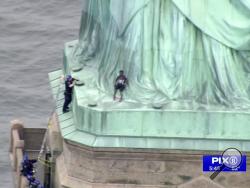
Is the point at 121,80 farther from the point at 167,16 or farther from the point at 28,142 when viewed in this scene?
the point at 28,142

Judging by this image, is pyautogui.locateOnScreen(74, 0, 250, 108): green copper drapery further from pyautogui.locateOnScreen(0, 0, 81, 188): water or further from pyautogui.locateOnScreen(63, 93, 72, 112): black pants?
pyautogui.locateOnScreen(0, 0, 81, 188): water

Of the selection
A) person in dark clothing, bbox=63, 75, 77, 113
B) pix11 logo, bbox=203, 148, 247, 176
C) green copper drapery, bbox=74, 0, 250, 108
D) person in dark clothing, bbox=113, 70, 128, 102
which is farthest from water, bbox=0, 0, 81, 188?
pix11 logo, bbox=203, 148, 247, 176

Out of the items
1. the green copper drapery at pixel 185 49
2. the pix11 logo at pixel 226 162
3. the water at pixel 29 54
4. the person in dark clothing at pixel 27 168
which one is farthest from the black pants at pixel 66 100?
the water at pixel 29 54

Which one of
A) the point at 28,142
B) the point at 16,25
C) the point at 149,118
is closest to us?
the point at 149,118

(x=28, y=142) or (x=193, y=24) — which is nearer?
(x=193, y=24)

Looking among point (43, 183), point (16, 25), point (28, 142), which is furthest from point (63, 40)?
point (43, 183)

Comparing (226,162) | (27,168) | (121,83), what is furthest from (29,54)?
(226,162)
